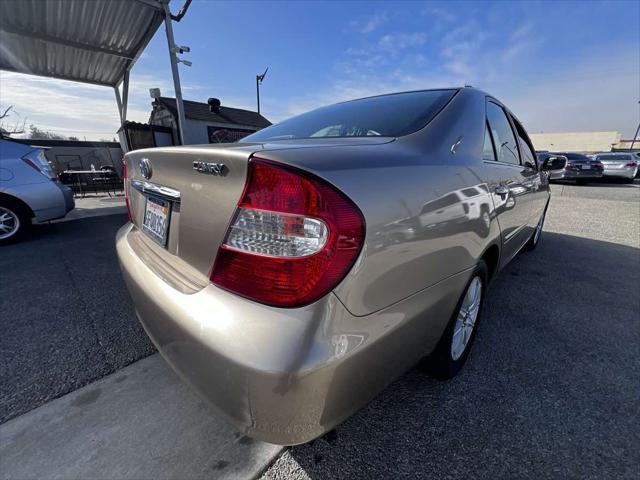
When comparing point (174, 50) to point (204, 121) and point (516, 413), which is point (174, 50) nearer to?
point (204, 121)

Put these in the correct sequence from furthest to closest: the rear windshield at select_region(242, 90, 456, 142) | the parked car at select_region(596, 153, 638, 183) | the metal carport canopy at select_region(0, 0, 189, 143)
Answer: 1. the parked car at select_region(596, 153, 638, 183)
2. the metal carport canopy at select_region(0, 0, 189, 143)
3. the rear windshield at select_region(242, 90, 456, 142)

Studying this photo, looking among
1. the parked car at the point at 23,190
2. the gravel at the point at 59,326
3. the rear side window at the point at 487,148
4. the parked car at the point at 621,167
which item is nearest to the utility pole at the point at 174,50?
the parked car at the point at 23,190

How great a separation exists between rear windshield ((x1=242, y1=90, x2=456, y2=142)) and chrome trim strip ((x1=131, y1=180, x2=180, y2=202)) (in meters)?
0.64

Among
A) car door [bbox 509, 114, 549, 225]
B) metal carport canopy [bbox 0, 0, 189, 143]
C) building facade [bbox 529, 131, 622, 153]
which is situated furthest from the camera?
building facade [bbox 529, 131, 622, 153]

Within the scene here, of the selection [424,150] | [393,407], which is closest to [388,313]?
[424,150]

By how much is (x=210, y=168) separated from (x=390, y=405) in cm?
142

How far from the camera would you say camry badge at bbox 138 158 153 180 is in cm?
131

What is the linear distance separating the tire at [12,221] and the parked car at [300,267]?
14.6ft

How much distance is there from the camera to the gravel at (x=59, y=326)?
1.66 metres

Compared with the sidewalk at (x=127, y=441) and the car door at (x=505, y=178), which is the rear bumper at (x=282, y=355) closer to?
the sidewalk at (x=127, y=441)

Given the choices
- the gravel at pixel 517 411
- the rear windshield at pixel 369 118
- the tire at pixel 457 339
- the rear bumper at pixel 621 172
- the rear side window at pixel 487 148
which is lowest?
the gravel at pixel 517 411

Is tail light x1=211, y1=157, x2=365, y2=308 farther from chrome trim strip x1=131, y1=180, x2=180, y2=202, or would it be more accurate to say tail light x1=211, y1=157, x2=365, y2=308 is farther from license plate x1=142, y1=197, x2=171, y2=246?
license plate x1=142, y1=197, x2=171, y2=246

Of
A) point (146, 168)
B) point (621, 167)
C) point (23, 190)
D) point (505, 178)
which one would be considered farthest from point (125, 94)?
point (621, 167)

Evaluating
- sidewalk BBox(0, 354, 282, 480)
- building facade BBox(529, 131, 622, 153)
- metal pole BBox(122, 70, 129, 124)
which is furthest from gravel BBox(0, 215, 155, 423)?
building facade BBox(529, 131, 622, 153)
